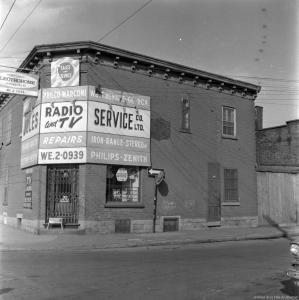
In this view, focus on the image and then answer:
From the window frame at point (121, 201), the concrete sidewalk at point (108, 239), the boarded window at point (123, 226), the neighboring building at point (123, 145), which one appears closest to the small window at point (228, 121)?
the neighboring building at point (123, 145)

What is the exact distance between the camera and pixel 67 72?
18.6 metres

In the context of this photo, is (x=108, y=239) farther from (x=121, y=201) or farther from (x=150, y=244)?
(x=121, y=201)

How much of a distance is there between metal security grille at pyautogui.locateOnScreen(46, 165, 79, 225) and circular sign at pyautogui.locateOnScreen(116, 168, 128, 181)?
179 cm

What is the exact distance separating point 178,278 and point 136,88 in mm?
12386

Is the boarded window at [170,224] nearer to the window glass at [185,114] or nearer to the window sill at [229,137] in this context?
the window glass at [185,114]

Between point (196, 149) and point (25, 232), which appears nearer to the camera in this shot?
point (25, 232)

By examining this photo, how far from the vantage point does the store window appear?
1898cm

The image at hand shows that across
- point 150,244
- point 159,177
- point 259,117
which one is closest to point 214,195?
point 159,177

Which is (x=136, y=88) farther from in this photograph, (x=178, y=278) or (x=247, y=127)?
(x=178, y=278)

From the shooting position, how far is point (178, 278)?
880cm

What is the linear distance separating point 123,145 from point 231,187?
698 cm

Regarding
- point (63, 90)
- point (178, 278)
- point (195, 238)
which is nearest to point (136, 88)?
point (63, 90)

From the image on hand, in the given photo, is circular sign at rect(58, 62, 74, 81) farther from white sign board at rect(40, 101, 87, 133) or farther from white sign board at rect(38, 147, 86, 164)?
white sign board at rect(38, 147, 86, 164)

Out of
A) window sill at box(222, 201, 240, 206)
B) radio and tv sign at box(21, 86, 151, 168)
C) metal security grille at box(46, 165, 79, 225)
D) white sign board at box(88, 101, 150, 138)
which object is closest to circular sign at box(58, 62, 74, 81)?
radio and tv sign at box(21, 86, 151, 168)
